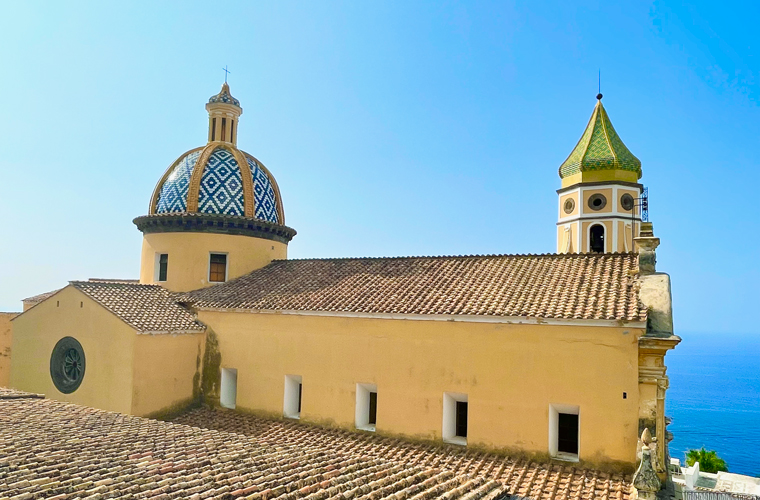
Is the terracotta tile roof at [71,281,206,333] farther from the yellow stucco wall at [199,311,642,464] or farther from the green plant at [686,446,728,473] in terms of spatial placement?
the green plant at [686,446,728,473]

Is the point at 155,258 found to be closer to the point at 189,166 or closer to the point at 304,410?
the point at 189,166

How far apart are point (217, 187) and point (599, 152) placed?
15.2 meters

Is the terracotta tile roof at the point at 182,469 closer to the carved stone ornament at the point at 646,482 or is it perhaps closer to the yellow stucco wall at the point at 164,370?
the carved stone ornament at the point at 646,482

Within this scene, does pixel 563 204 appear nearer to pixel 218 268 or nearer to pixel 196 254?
pixel 218 268

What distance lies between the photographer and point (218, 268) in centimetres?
1622

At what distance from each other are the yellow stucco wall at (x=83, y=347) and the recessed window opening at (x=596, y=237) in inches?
671

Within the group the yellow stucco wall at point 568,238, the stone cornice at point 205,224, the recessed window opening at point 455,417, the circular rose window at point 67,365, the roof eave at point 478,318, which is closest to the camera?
the roof eave at point 478,318

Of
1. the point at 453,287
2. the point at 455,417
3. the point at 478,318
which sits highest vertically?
the point at 453,287

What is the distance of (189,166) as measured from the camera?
17.0 meters

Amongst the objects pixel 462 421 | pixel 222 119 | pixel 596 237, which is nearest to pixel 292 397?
pixel 462 421

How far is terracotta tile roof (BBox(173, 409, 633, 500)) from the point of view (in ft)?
Answer: 28.5

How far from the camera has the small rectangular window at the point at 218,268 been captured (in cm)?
1616

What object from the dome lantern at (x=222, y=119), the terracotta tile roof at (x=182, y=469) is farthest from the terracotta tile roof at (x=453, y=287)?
the dome lantern at (x=222, y=119)

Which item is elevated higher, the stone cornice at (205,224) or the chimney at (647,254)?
the stone cornice at (205,224)
